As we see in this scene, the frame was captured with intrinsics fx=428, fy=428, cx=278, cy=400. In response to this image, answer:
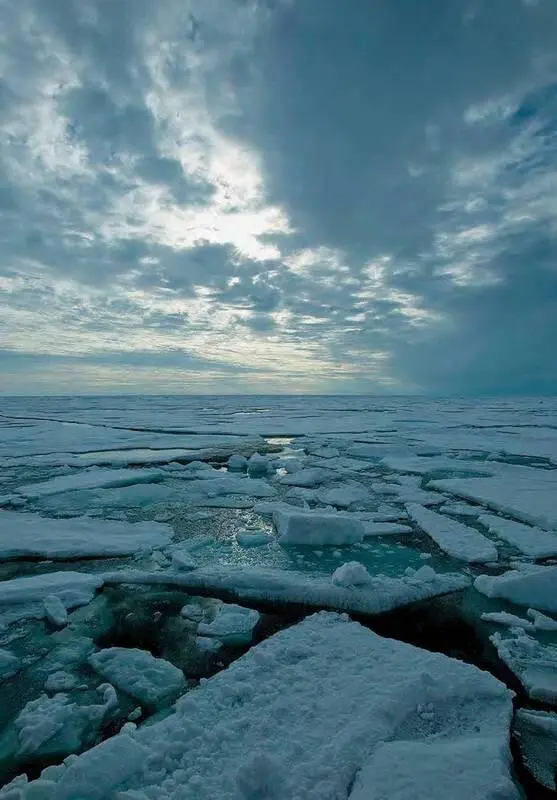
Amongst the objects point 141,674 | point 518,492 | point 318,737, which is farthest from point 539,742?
point 518,492

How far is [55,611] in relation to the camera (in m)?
3.10

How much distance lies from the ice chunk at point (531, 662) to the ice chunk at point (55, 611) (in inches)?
116

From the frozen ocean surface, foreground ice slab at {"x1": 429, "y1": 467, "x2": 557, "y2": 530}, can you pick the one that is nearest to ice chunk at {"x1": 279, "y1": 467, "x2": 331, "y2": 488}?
the frozen ocean surface

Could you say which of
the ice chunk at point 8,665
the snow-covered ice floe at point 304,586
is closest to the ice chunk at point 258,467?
Answer: the snow-covered ice floe at point 304,586

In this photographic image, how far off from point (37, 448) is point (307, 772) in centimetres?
1155

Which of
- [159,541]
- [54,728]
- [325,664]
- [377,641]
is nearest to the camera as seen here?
[54,728]

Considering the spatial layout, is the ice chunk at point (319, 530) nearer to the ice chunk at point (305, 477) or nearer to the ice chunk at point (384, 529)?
the ice chunk at point (384, 529)

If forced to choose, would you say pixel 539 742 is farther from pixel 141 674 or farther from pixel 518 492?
pixel 518 492

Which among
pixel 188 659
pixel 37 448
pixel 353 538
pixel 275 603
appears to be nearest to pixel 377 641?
pixel 275 603

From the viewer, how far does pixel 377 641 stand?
2.73 metres

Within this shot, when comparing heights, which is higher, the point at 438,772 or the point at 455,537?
the point at 438,772

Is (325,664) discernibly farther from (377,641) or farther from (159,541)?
(159,541)

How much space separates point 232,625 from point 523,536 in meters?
3.48

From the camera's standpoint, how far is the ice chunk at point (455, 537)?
13.8 ft
